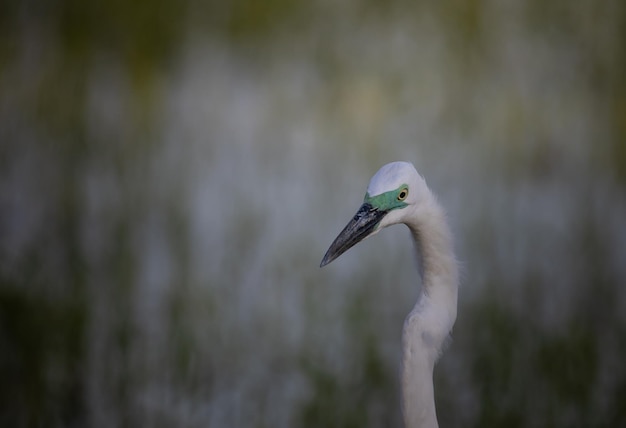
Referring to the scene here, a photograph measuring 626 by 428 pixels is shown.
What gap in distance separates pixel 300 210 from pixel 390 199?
143cm

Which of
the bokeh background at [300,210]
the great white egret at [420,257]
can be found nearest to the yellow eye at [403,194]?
the great white egret at [420,257]

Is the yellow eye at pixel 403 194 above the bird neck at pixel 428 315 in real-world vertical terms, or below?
above

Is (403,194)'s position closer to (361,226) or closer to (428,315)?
(361,226)

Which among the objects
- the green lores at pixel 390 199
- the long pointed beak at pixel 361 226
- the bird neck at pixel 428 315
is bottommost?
the bird neck at pixel 428 315

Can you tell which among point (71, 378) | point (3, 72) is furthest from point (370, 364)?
point (3, 72)

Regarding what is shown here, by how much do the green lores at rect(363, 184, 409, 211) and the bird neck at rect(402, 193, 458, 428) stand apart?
0.04 meters

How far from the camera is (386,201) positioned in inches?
45.9

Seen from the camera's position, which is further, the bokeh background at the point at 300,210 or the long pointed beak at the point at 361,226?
the bokeh background at the point at 300,210

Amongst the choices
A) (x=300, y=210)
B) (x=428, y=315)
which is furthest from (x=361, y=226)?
(x=300, y=210)

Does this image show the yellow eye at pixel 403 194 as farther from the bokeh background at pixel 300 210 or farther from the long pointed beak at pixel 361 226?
the bokeh background at pixel 300 210

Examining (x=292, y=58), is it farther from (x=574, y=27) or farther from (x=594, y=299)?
(x=594, y=299)

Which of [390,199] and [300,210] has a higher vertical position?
[300,210]

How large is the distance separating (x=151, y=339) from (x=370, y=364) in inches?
26.6

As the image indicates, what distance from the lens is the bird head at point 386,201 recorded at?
1161 millimetres
